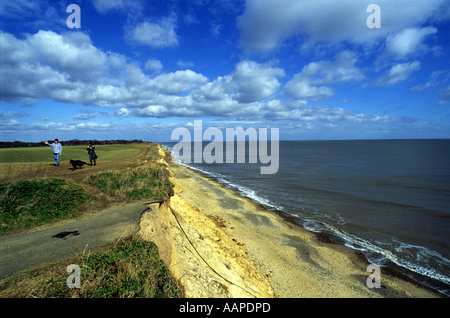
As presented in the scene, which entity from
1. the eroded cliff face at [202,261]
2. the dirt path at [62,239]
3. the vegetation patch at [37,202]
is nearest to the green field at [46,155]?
the vegetation patch at [37,202]

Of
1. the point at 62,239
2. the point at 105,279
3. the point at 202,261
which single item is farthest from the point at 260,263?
the point at 62,239

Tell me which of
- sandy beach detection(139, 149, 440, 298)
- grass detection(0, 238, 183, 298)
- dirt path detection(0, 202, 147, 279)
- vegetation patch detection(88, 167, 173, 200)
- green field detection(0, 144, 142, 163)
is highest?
green field detection(0, 144, 142, 163)

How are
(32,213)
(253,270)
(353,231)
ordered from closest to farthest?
1. (253,270)
2. (32,213)
3. (353,231)

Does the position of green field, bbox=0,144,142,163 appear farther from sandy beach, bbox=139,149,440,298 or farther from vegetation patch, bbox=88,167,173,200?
sandy beach, bbox=139,149,440,298

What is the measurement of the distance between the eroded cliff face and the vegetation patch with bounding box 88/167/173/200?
13.1 feet

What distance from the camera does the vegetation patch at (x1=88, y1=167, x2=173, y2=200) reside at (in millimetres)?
13156

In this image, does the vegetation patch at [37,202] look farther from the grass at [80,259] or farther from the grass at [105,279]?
the grass at [105,279]

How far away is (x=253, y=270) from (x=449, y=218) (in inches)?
669

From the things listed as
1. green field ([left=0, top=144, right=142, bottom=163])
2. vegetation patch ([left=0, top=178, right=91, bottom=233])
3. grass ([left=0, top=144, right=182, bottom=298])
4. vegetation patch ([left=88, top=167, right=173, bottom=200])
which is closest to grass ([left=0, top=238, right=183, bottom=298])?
grass ([left=0, top=144, right=182, bottom=298])

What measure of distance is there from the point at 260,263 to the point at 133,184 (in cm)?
1023
